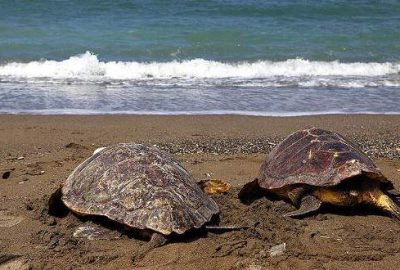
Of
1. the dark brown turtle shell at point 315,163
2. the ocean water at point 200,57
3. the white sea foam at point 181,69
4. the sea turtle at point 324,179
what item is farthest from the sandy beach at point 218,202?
the white sea foam at point 181,69

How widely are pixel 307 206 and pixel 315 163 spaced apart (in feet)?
1.33

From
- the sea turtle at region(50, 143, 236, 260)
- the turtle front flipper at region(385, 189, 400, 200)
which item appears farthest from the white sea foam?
the sea turtle at region(50, 143, 236, 260)

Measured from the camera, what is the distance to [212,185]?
5863 millimetres

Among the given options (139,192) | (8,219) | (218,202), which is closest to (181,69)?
(218,202)

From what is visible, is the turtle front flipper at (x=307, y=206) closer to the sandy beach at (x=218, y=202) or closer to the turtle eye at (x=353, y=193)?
the sandy beach at (x=218, y=202)

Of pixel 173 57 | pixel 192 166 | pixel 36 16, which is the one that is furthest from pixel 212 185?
pixel 36 16

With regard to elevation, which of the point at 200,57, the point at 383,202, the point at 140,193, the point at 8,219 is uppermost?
the point at 200,57

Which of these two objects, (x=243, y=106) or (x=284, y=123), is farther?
(x=243, y=106)

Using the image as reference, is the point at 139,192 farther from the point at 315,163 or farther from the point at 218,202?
the point at 315,163

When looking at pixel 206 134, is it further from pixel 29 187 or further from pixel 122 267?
pixel 122 267

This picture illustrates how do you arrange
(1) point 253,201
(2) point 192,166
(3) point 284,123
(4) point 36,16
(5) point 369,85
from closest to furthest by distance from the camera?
(1) point 253,201
(2) point 192,166
(3) point 284,123
(5) point 369,85
(4) point 36,16

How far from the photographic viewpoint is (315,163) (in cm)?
554

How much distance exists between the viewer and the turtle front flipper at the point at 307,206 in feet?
17.6

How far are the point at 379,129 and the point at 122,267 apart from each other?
585 centimetres
